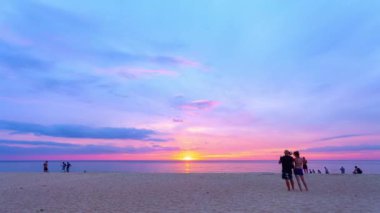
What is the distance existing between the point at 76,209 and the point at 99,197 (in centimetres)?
375

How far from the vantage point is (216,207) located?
43.7 feet

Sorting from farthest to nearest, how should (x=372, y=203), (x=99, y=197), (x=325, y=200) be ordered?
(x=99, y=197), (x=325, y=200), (x=372, y=203)

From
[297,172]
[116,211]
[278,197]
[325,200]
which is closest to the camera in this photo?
[116,211]

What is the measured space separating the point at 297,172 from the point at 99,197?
9.52 metres

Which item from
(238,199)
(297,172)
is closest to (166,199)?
(238,199)

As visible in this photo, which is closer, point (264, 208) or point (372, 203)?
point (264, 208)

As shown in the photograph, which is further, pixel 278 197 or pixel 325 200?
pixel 278 197

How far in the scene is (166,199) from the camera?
16031 mm

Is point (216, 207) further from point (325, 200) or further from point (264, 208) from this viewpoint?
point (325, 200)

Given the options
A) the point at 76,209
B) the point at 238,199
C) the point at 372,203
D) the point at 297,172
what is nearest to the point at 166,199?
the point at 238,199

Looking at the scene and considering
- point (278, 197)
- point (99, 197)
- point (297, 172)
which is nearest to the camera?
point (278, 197)

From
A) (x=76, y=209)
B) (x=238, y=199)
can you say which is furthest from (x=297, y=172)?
(x=76, y=209)

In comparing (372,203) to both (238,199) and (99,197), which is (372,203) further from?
(99,197)

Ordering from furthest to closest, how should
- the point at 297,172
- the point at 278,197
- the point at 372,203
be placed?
the point at 297,172, the point at 278,197, the point at 372,203
